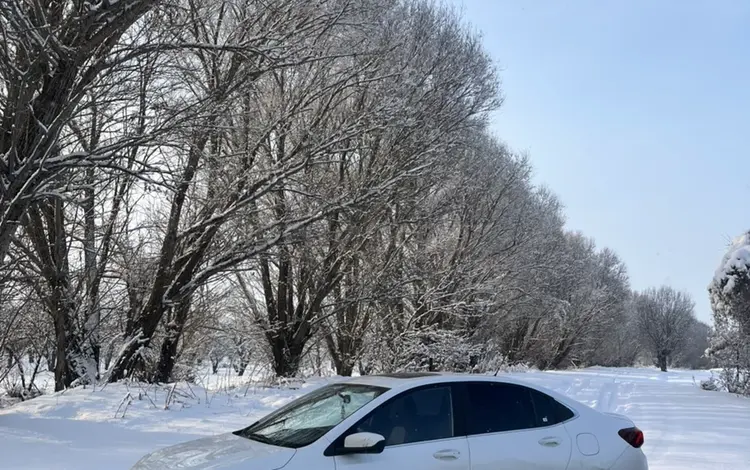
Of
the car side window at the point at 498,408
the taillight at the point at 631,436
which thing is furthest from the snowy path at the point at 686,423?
the car side window at the point at 498,408

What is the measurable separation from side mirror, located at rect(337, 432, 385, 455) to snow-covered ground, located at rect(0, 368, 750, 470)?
3638 millimetres

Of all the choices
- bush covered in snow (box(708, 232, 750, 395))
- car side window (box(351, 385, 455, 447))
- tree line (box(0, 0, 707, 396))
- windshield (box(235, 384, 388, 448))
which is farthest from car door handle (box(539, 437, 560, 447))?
bush covered in snow (box(708, 232, 750, 395))

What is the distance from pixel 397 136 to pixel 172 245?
6.60 meters

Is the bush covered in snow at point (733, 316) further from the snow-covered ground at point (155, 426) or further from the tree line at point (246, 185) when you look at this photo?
the tree line at point (246, 185)

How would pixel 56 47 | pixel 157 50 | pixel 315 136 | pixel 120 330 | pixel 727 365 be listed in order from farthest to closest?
1. pixel 727 365
2. pixel 120 330
3. pixel 315 136
4. pixel 157 50
5. pixel 56 47

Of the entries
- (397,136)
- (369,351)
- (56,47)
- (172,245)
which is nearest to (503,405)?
(56,47)

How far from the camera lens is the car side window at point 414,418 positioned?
16.0 ft

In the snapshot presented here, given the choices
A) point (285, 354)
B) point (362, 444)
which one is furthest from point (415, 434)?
point (285, 354)

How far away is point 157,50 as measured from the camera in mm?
9758

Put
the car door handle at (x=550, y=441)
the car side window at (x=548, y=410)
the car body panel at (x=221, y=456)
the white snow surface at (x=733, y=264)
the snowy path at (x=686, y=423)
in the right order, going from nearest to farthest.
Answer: the car body panel at (x=221, y=456) → the car door handle at (x=550, y=441) → the car side window at (x=548, y=410) → the snowy path at (x=686, y=423) → the white snow surface at (x=733, y=264)

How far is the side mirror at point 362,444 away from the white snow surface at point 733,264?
20.1 meters

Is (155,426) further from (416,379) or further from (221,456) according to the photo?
(416,379)

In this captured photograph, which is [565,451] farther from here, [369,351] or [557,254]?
[557,254]

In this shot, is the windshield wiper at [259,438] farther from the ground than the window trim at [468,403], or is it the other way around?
the window trim at [468,403]
